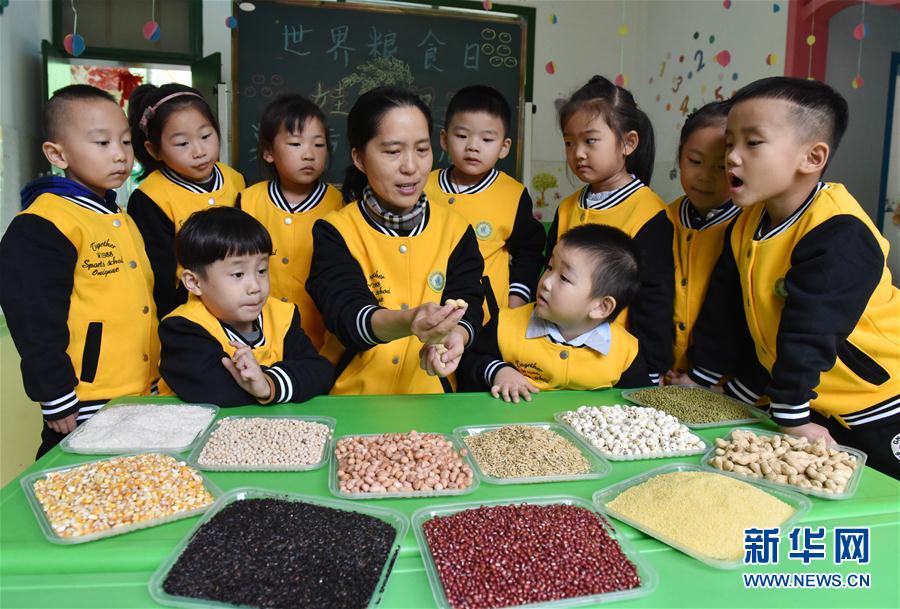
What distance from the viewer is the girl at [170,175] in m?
2.12

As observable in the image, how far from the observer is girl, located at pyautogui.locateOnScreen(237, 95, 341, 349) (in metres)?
2.12

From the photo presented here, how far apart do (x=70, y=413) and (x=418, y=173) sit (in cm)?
113

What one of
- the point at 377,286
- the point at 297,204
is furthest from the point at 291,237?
the point at 377,286

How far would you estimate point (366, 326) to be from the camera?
1594 millimetres

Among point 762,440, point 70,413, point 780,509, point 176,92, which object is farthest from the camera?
point 176,92

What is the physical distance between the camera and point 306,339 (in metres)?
1.79

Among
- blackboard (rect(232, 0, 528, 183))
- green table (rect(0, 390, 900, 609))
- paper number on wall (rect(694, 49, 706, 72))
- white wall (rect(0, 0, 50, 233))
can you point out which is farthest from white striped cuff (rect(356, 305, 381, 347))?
paper number on wall (rect(694, 49, 706, 72))

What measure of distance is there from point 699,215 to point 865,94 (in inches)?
101

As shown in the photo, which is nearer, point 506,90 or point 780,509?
point 780,509

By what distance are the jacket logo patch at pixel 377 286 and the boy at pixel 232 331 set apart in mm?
227

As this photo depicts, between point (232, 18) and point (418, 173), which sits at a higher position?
point (232, 18)

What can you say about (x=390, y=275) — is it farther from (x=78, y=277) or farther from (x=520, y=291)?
(x=78, y=277)

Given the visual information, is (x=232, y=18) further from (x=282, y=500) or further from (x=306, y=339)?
(x=282, y=500)

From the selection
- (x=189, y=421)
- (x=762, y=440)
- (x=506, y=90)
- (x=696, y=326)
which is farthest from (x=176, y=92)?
(x=506, y=90)
